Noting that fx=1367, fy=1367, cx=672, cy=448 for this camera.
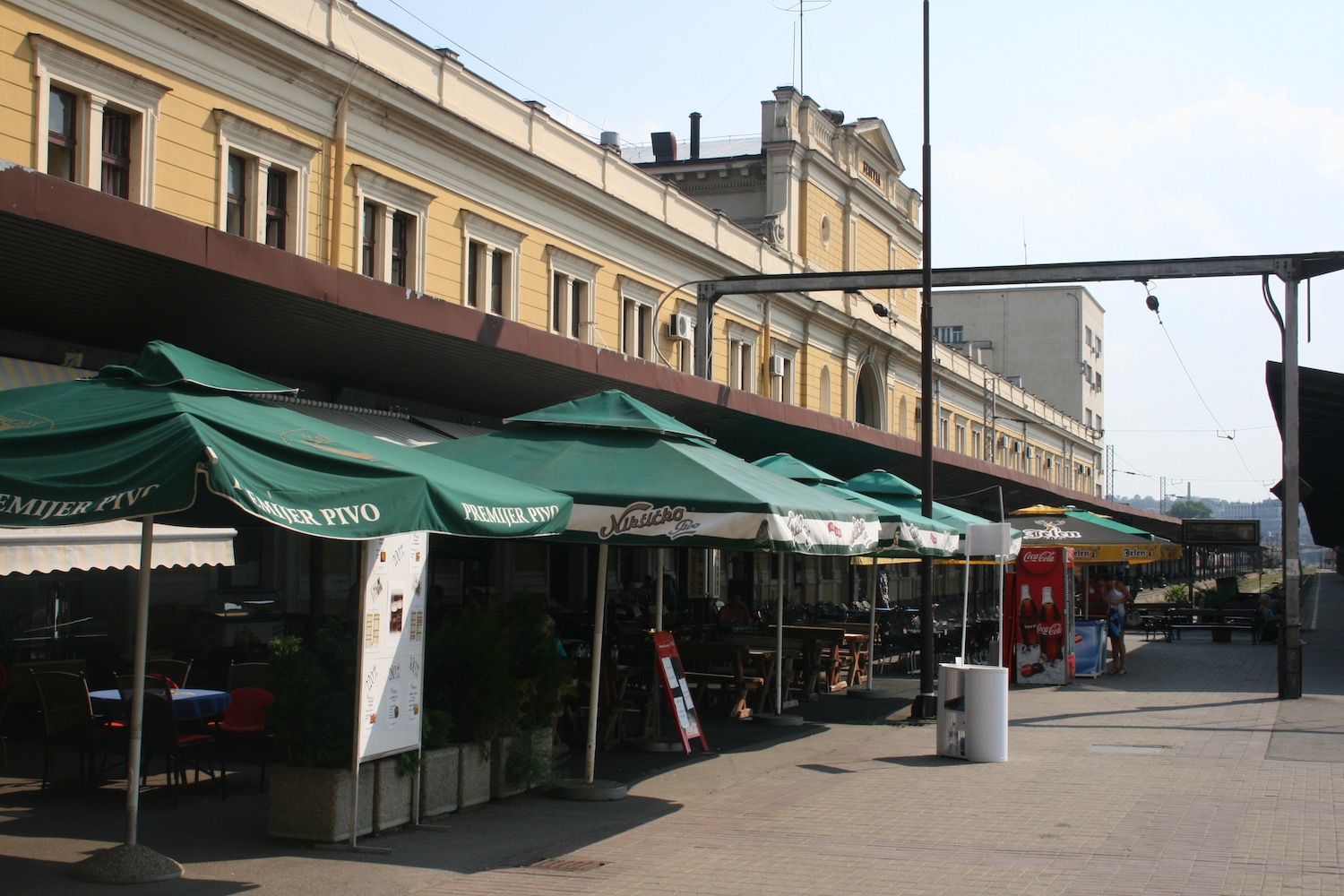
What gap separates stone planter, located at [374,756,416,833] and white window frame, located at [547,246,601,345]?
18766 mm

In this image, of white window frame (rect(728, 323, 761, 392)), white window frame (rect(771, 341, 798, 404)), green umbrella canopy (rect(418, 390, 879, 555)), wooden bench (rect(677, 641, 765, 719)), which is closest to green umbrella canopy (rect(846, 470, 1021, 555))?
wooden bench (rect(677, 641, 765, 719))

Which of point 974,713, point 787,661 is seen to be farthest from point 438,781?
point 787,661

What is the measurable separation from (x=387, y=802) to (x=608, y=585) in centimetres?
1995

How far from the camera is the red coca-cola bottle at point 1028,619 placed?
21.6 metres

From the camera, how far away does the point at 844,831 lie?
945cm

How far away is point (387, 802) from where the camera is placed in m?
8.82

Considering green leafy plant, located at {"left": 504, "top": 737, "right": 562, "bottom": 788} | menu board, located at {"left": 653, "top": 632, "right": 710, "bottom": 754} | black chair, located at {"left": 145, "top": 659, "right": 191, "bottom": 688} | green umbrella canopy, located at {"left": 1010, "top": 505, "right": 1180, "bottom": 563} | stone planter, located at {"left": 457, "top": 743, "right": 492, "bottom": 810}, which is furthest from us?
green umbrella canopy, located at {"left": 1010, "top": 505, "right": 1180, "bottom": 563}

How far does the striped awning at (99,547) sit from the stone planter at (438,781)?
319cm

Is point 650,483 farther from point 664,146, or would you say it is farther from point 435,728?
point 664,146

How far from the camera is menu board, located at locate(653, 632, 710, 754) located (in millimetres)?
11711

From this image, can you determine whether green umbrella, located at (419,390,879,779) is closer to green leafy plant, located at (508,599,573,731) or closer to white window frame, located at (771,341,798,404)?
green leafy plant, located at (508,599,573,731)

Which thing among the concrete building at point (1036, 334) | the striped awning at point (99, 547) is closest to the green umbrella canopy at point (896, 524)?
the striped awning at point (99, 547)

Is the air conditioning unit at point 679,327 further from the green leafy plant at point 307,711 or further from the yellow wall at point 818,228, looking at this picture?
the green leafy plant at point 307,711

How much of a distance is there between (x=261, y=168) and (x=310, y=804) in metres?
14.3
